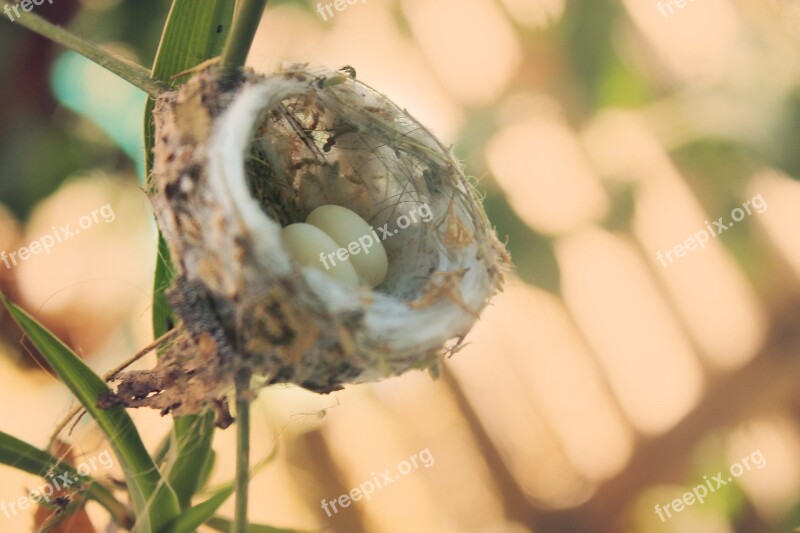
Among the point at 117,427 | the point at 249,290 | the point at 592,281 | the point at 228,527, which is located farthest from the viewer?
the point at 592,281

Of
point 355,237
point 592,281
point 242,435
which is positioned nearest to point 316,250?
point 355,237

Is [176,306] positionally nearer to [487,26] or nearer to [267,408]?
[267,408]

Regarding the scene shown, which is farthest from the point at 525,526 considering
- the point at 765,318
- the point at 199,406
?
the point at 199,406

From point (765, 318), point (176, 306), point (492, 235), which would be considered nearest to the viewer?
point (176, 306)

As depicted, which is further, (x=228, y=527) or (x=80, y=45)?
(x=228, y=527)

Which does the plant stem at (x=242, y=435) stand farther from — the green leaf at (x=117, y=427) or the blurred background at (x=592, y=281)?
the blurred background at (x=592, y=281)

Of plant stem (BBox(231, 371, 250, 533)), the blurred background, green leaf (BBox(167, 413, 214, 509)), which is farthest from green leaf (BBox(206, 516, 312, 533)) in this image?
the blurred background

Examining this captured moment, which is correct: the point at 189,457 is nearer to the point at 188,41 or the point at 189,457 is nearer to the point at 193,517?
the point at 193,517

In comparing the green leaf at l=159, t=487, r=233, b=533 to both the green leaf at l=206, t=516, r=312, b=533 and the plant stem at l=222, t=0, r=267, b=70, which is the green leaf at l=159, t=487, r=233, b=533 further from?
A: the plant stem at l=222, t=0, r=267, b=70
